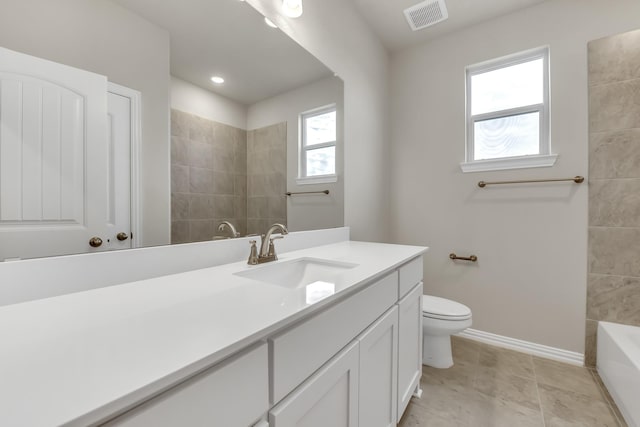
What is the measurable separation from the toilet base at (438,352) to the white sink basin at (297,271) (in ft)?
3.84

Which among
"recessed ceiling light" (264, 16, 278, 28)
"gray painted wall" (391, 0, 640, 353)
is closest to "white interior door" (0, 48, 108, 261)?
"recessed ceiling light" (264, 16, 278, 28)

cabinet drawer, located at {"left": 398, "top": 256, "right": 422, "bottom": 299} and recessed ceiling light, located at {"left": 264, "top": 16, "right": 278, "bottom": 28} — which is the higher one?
recessed ceiling light, located at {"left": 264, "top": 16, "right": 278, "bottom": 28}

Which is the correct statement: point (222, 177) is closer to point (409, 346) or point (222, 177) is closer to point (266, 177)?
point (266, 177)

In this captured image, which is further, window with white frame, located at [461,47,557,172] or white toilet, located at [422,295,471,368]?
window with white frame, located at [461,47,557,172]

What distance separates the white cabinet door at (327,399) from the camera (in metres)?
0.60

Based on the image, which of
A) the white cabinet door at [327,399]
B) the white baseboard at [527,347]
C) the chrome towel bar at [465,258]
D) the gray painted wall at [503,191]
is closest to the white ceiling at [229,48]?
the white cabinet door at [327,399]

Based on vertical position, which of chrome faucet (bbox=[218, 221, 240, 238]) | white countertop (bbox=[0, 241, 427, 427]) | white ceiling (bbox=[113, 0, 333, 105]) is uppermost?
white ceiling (bbox=[113, 0, 333, 105])

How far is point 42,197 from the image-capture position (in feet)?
2.23

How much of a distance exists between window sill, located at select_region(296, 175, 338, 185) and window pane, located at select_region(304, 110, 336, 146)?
0.20 m

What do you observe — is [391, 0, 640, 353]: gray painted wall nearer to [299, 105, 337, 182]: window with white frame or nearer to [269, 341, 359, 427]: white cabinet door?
[299, 105, 337, 182]: window with white frame

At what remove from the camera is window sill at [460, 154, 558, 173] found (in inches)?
76.8

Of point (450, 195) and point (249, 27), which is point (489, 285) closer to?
point (450, 195)

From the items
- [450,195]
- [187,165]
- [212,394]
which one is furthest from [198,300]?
[450,195]

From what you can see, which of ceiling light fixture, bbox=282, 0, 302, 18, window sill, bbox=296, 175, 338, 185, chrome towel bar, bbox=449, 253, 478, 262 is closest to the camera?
ceiling light fixture, bbox=282, 0, 302, 18
